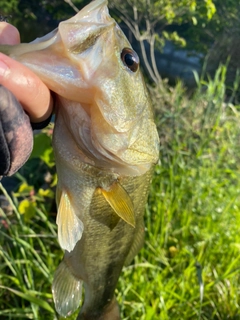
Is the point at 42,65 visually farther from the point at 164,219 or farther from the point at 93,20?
the point at 164,219

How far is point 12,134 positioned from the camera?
2.91 feet

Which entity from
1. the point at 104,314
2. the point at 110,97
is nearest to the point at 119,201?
the point at 110,97

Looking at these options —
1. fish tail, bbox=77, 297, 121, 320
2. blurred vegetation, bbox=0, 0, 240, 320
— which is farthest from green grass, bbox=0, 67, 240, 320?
fish tail, bbox=77, 297, 121, 320

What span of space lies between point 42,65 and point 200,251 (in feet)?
7.01

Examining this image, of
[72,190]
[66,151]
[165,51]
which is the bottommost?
[165,51]

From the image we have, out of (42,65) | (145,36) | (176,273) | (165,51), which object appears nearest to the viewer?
(42,65)

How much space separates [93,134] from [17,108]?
23 centimetres

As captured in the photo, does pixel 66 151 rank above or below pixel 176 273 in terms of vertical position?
above

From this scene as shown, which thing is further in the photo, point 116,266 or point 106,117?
point 116,266

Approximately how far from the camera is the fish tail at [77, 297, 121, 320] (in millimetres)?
1724

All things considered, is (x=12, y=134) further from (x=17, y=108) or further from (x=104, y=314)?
(x=104, y=314)

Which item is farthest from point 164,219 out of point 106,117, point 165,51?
point 165,51

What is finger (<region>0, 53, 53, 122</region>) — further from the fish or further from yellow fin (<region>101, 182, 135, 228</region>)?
yellow fin (<region>101, 182, 135, 228</region>)

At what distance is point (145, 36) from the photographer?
7.07 metres
